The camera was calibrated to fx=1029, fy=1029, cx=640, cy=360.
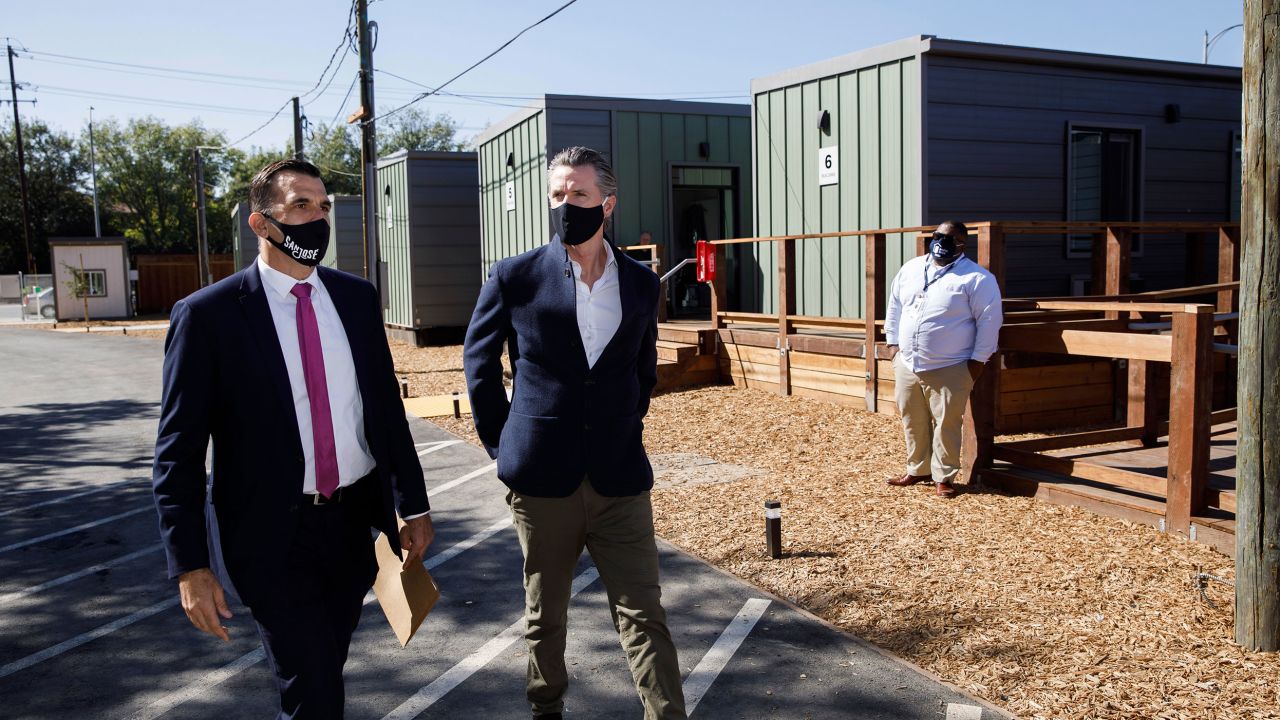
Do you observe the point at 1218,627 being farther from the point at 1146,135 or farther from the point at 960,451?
the point at 1146,135

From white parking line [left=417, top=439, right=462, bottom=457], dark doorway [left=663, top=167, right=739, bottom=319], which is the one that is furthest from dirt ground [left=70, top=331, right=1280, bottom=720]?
dark doorway [left=663, top=167, right=739, bottom=319]

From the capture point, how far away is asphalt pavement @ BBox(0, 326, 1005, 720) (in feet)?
13.4

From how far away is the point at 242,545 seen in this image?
2.81m

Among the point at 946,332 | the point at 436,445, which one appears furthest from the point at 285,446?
the point at 436,445

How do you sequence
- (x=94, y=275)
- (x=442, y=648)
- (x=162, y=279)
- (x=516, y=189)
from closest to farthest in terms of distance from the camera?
(x=442, y=648) → (x=516, y=189) → (x=94, y=275) → (x=162, y=279)

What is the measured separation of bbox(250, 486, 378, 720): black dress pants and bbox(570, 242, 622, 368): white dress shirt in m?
0.93

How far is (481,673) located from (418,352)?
54.5ft

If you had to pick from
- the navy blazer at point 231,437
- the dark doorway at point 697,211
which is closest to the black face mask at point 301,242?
the navy blazer at point 231,437

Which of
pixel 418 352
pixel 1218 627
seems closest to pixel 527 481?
pixel 1218 627

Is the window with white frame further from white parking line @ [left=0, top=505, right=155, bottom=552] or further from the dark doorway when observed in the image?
white parking line @ [left=0, top=505, right=155, bottom=552]

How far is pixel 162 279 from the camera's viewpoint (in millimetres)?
42406

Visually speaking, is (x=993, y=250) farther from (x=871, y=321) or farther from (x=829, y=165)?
(x=829, y=165)

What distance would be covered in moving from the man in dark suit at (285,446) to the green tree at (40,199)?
199ft

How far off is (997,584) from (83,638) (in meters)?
4.55
